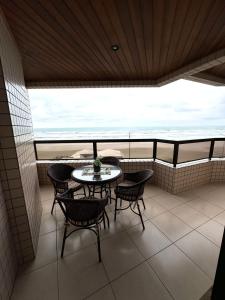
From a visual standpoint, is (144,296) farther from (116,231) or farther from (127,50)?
(127,50)

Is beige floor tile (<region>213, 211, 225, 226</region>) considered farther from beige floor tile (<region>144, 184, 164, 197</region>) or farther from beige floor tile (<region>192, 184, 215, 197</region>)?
beige floor tile (<region>144, 184, 164, 197</region>)

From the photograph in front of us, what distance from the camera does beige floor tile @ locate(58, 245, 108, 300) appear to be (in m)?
1.22

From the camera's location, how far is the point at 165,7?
119 centimetres

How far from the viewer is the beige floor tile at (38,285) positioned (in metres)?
1.19

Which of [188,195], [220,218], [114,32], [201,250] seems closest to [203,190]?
[188,195]

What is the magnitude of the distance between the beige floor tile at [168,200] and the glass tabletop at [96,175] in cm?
108

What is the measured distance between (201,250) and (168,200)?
104 centimetres

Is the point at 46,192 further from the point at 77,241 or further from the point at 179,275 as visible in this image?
the point at 179,275

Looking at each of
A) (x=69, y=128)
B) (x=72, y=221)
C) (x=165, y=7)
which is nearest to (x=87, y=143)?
(x=72, y=221)

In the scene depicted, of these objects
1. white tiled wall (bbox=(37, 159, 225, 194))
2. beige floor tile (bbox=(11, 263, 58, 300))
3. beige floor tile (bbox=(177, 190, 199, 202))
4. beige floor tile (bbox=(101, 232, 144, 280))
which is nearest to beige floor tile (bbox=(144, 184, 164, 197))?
white tiled wall (bbox=(37, 159, 225, 194))

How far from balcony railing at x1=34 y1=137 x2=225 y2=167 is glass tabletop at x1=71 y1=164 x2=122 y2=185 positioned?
0.94 m

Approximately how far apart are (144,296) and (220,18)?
2.70 meters

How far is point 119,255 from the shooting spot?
1.56 meters

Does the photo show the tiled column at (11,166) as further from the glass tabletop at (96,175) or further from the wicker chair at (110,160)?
the wicker chair at (110,160)
